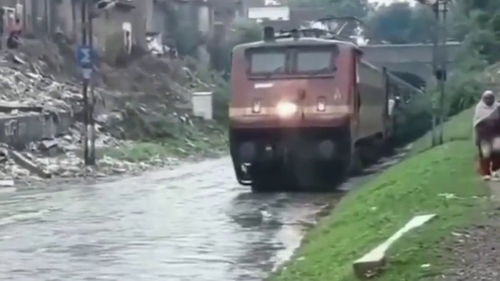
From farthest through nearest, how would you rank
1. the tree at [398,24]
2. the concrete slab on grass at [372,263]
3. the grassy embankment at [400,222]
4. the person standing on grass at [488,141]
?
the tree at [398,24] → the person standing on grass at [488,141] → the grassy embankment at [400,222] → the concrete slab on grass at [372,263]

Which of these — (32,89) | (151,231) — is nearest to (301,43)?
(151,231)

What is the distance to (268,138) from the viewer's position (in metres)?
29.4

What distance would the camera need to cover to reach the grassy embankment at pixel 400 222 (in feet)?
40.7

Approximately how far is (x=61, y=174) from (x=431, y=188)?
18.5 meters

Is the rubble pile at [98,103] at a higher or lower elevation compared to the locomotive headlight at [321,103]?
lower

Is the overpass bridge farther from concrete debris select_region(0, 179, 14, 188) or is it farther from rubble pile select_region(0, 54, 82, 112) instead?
concrete debris select_region(0, 179, 14, 188)

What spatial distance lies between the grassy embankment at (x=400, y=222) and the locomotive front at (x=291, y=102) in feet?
12.3

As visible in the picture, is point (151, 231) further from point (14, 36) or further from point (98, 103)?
point (14, 36)

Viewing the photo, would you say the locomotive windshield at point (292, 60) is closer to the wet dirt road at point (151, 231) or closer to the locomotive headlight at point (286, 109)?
the locomotive headlight at point (286, 109)

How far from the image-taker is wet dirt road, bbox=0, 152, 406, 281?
16.3m

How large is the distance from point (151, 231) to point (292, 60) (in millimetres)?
9429

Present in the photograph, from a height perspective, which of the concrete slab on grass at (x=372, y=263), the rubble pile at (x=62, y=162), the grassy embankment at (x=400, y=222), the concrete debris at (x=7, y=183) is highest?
the concrete slab on grass at (x=372, y=263)

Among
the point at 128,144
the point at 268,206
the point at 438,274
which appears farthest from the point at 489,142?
the point at 128,144

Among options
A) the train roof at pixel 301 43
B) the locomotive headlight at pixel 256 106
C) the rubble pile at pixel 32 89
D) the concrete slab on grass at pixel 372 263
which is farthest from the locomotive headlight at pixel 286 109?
the rubble pile at pixel 32 89
